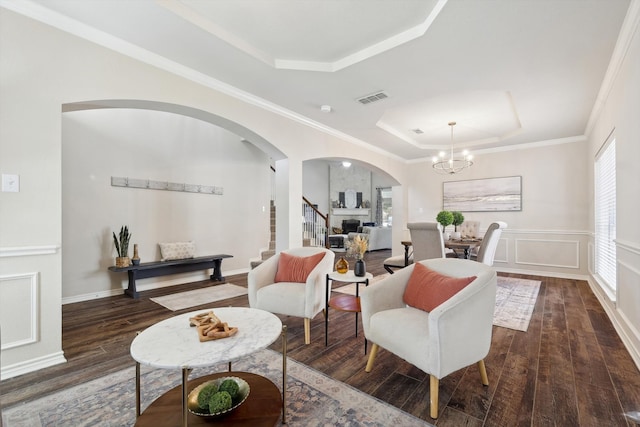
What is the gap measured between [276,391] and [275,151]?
3.14 meters

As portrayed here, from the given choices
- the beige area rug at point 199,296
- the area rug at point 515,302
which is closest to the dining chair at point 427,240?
the area rug at point 515,302

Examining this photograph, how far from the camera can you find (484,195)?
20.9ft

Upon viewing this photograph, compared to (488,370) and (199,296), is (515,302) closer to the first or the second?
(488,370)

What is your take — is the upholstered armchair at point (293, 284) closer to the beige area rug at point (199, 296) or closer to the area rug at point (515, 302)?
the beige area rug at point (199, 296)

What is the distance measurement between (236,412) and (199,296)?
296 cm

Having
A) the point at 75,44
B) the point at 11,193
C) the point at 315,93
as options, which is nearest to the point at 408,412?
the point at 11,193

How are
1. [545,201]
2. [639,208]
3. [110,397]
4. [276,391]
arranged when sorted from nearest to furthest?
[276,391] → [110,397] → [639,208] → [545,201]

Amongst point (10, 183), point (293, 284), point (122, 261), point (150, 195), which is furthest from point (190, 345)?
point (150, 195)

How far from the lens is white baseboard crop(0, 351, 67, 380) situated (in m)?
2.02

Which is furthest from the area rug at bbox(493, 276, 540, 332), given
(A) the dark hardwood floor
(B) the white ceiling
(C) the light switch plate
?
(C) the light switch plate

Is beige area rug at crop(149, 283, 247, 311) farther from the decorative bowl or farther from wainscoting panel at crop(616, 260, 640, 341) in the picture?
wainscoting panel at crop(616, 260, 640, 341)

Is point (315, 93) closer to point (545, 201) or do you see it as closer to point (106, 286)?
point (106, 286)

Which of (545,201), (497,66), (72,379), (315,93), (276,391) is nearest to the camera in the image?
(276,391)

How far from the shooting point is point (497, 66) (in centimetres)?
291
